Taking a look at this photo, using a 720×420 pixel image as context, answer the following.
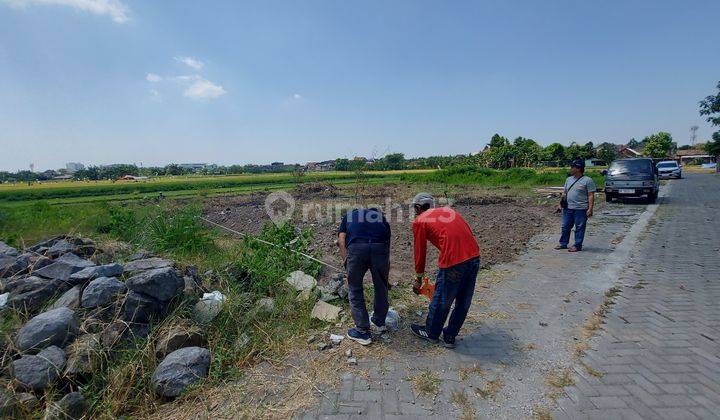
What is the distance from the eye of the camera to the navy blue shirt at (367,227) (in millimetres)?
3027

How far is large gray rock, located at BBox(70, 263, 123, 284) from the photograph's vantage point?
3.40 meters

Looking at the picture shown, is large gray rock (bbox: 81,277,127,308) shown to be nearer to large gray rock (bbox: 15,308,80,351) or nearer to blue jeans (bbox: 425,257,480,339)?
large gray rock (bbox: 15,308,80,351)

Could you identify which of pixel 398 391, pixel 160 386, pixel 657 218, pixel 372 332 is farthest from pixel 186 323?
pixel 657 218

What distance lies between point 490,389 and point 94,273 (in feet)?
12.8

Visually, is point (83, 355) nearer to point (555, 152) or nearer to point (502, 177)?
point (502, 177)

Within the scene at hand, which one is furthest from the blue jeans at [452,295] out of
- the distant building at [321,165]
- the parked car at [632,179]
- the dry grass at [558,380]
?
the distant building at [321,165]

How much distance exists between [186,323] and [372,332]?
71.1 inches

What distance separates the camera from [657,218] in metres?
9.09

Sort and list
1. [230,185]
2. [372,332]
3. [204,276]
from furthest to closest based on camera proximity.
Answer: [230,185], [204,276], [372,332]

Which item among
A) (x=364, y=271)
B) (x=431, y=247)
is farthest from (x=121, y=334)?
(x=431, y=247)

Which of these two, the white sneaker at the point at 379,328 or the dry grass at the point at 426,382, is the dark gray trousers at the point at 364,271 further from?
the dry grass at the point at 426,382

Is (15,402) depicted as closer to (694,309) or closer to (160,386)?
(160,386)

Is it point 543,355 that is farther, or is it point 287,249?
point 287,249

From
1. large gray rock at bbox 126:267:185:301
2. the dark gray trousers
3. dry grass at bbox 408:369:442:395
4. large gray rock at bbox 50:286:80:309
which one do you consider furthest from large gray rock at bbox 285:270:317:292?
large gray rock at bbox 50:286:80:309
